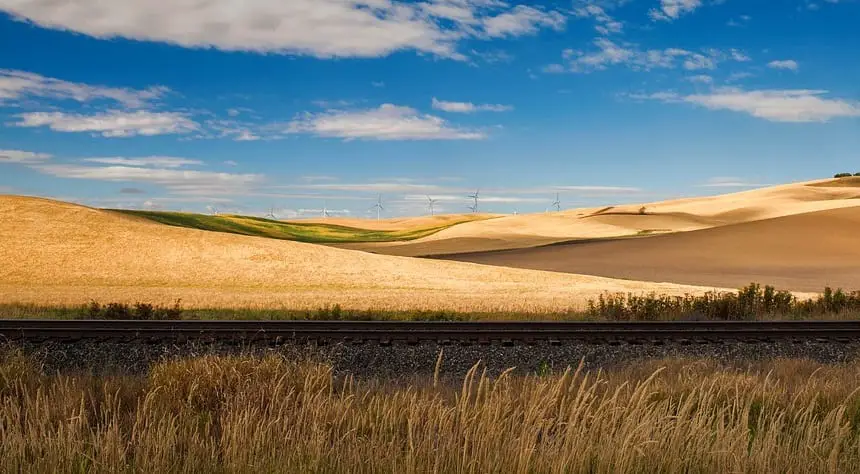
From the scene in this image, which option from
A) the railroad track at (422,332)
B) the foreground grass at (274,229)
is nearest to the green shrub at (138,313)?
the railroad track at (422,332)

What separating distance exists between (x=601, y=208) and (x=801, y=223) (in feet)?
209

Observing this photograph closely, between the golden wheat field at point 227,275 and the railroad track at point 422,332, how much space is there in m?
7.36

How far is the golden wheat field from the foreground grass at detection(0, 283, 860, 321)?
2643mm

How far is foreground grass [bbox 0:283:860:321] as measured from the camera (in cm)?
2009

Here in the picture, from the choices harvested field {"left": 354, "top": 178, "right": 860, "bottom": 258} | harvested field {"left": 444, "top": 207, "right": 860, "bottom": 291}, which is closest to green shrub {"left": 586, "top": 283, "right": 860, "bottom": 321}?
harvested field {"left": 444, "top": 207, "right": 860, "bottom": 291}

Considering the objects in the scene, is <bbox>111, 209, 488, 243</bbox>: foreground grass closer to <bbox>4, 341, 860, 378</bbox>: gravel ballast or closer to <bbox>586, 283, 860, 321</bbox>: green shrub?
<bbox>586, 283, 860, 321</bbox>: green shrub

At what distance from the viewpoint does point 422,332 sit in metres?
15.5

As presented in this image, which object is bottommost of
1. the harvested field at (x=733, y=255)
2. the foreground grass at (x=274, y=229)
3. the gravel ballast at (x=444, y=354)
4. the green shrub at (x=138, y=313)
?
the gravel ballast at (x=444, y=354)

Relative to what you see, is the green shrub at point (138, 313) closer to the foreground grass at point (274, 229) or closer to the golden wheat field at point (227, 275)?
the golden wheat field at point (227, 275)

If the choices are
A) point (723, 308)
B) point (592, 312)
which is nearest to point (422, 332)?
point (592, 312)

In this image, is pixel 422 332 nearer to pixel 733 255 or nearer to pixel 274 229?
pixel 733 255

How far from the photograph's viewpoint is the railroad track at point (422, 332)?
49.5ft

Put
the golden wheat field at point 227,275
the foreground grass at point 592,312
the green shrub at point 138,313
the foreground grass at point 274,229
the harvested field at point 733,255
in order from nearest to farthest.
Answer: the green shrub at point 138,313 → the foreground grass at point 592,312 → the golden wheat field at point 227,275 → the harvested field at point 733,255 → the foreground grass at point 274,229

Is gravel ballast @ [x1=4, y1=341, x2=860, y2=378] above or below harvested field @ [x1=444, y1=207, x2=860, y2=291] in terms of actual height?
below
